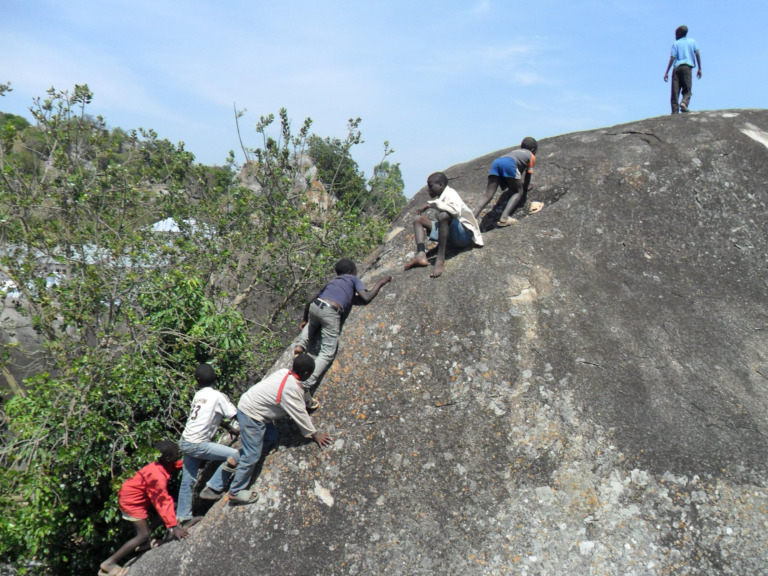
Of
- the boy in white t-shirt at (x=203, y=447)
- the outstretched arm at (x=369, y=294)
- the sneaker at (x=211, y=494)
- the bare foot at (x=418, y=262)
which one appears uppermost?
the bare foot at (x=418, y=262)

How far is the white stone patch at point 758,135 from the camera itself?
26.3ft

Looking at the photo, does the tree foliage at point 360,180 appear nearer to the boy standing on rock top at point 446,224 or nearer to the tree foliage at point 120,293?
the tree foliage at point 120,293

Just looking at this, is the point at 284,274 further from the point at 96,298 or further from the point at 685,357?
the point at 685,357

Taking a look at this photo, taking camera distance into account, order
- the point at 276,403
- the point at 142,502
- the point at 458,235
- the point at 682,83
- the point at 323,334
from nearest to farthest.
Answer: the point at 276,403
the point at 142,502
the point at 323,334
the point at 458,235
the point at 682,83

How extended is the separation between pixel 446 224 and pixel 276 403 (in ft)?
9.37

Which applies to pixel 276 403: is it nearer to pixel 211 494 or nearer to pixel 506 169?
pixel 211 494

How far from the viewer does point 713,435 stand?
5199mm

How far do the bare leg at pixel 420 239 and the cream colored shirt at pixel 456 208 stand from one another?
17.2 inches

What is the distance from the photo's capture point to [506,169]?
7574 millimetres

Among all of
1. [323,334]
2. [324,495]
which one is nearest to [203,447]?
[324,495]

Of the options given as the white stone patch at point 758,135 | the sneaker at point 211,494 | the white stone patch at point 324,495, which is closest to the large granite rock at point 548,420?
the white stone patch at point 324,495

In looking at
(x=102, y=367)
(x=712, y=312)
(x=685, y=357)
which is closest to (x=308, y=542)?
(x=102, y=367)

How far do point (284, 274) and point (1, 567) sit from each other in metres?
6.52

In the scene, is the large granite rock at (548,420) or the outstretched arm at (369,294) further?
the outstretched arm at (369,294)
